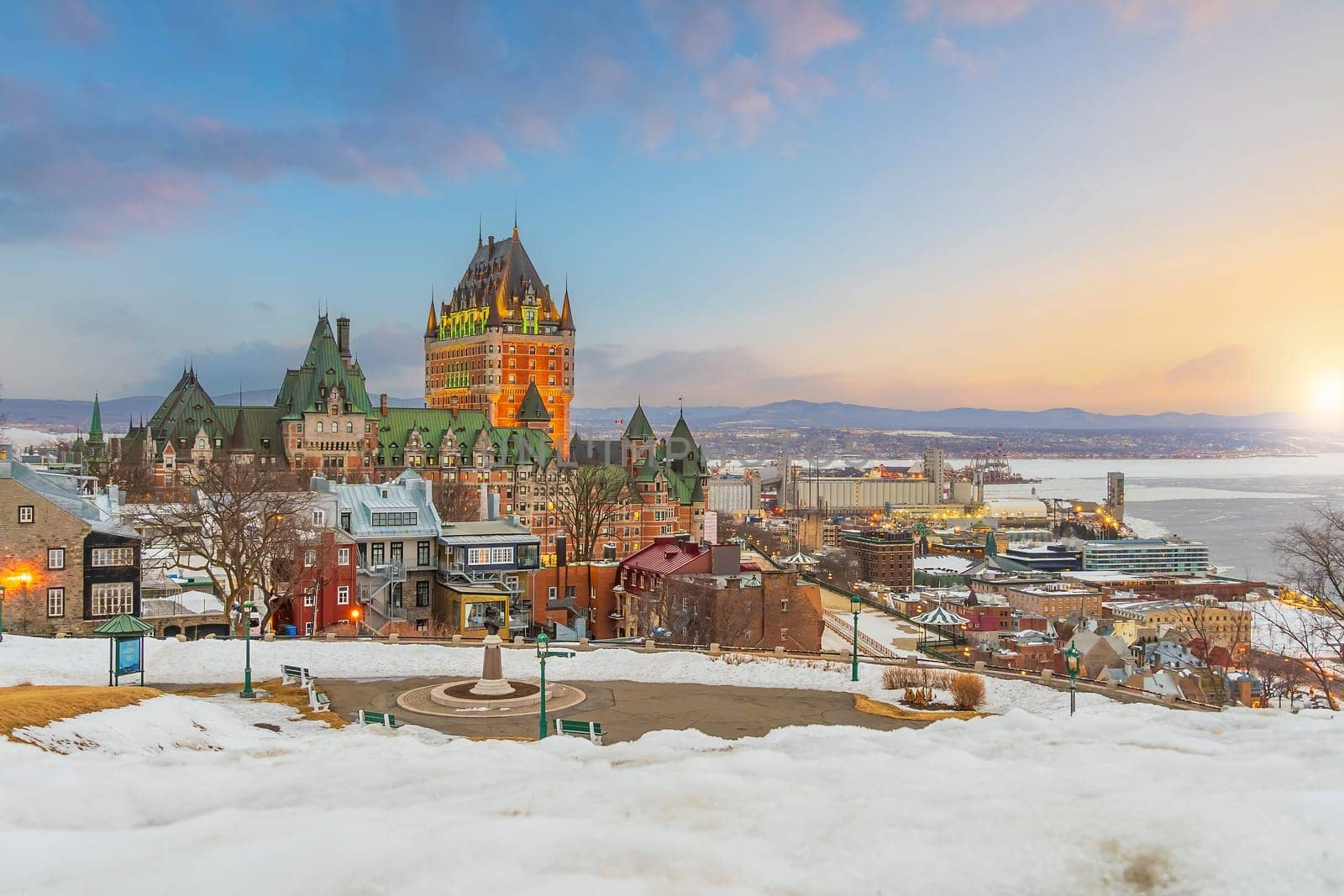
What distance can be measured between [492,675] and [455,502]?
5641cm

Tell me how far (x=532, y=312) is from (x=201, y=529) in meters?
106

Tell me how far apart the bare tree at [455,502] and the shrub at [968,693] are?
167 ft

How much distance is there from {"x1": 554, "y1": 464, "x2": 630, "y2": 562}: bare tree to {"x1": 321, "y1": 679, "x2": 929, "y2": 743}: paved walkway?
6048cm

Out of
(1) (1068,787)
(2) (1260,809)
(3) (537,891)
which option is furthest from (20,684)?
(2) (1260,809)

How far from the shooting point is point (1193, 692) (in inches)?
2569

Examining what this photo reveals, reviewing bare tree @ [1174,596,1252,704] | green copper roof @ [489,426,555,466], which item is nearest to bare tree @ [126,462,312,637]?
bare tree @ [1174,596,1252,704]

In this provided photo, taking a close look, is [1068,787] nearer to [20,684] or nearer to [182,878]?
[182,878]

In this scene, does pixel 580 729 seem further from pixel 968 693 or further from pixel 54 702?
pixel 968 693

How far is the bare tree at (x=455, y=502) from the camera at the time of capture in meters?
78.5

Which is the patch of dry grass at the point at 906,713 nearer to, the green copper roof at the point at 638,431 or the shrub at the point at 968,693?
the shrub at the point at 968,693

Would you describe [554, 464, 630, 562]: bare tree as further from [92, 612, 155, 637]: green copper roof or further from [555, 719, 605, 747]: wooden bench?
[555, 719, 605, 747]: wooden bench

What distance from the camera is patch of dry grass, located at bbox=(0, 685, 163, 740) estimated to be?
17.2 meters

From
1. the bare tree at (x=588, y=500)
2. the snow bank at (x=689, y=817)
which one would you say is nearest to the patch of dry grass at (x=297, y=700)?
the snow bank at (x=689, y=817)

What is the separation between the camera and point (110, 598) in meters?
37.7
